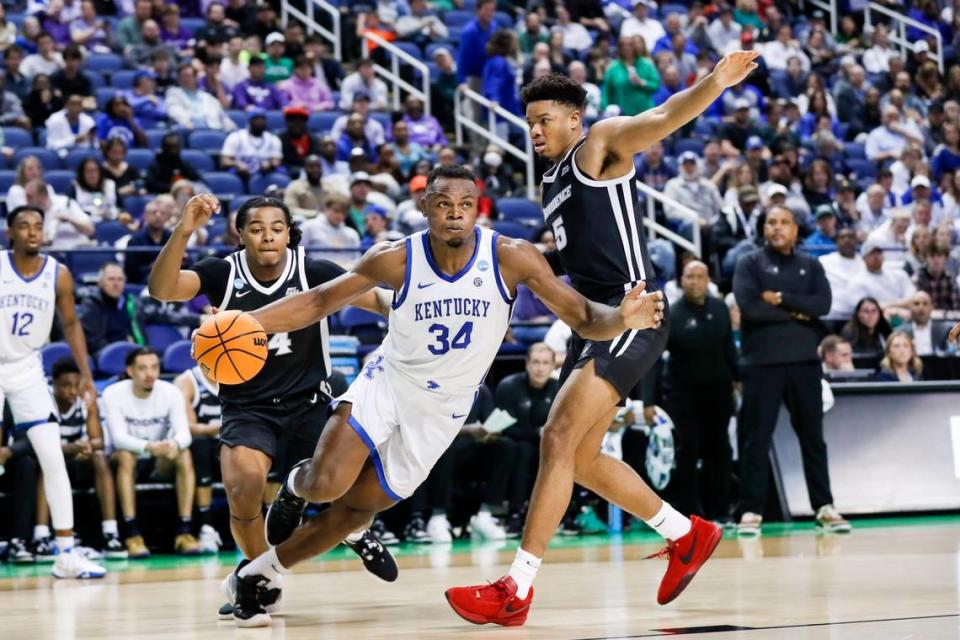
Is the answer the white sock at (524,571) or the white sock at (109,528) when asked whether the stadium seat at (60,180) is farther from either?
the white sock at (524,571)

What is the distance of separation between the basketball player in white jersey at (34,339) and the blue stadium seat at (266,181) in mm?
5202

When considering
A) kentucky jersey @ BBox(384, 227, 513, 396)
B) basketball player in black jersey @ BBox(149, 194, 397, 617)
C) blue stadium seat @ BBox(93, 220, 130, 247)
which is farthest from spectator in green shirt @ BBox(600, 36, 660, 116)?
kentucky jersey @ BBox(384, 227, 513, 396)

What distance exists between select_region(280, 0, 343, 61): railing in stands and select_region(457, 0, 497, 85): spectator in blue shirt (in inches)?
→ 60.8

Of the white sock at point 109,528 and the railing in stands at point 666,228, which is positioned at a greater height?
the railing in stands at point 666,228

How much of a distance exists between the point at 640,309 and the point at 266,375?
6.54 ft

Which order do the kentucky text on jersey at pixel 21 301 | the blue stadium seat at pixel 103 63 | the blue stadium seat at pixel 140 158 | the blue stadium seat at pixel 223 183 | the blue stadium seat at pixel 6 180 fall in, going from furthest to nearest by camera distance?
the blue stadium seat at pixel 103 63, the blue stadium seat at pixel 140 158, the blue stadium seat at pixel 223 183, the blue stadium seat at pixel 6 180, the kentucky text on jersey at pixel 21 301

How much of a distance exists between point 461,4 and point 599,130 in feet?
44.4

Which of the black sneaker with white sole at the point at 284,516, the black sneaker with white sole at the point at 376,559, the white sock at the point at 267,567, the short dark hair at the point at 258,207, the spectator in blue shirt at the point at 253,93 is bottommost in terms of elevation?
the black sneaker with white sole at the point at 376,559

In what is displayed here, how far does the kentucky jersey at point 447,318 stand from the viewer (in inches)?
221

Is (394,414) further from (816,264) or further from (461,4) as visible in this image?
(461,4)

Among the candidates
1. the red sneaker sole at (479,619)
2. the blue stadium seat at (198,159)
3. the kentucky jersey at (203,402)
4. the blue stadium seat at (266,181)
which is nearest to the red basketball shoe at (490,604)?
the red sneaker sole at (479,619)

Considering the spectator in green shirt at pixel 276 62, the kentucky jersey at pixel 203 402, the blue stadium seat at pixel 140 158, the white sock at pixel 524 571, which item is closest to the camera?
the white sock at pixel 524 571

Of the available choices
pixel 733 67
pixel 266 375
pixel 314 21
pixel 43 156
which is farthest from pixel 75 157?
pixel 733 67

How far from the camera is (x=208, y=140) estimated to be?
14781 mm
